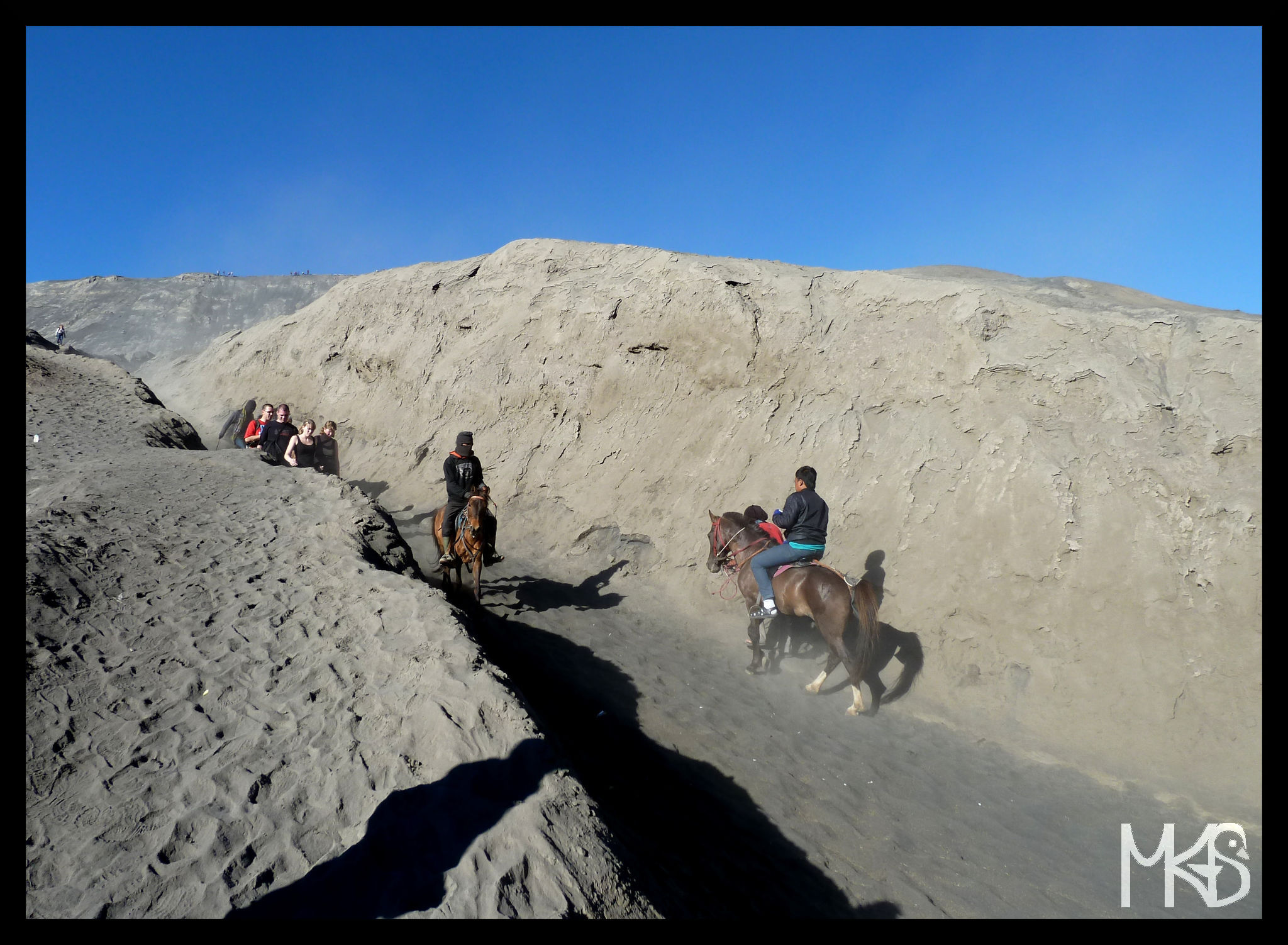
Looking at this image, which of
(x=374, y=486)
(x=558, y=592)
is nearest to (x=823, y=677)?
(x=558, y=592)

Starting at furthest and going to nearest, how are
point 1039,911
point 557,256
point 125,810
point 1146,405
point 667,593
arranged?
1. point 557,256
2. point 667,593
3. point 1146,405
4. point 1039,911
5. point 125,810

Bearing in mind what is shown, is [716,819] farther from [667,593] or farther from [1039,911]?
[667,593]

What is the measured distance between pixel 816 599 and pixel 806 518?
1.00 m

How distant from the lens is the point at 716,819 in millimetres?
5445

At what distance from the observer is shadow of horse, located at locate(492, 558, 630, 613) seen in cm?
1020

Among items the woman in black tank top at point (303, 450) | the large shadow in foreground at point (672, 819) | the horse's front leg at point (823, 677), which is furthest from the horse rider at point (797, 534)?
the woman in black tank top at point (303, 450)

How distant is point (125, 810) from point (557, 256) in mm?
13715

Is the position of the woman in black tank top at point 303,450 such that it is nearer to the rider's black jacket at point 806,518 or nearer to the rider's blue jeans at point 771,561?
the rider's blue jeans at point 771,561

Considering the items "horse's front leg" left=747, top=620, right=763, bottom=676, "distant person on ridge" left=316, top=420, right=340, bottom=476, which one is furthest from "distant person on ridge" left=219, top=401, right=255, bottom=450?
"horse's front leg" left=747, top=620, right=763, bottom=676

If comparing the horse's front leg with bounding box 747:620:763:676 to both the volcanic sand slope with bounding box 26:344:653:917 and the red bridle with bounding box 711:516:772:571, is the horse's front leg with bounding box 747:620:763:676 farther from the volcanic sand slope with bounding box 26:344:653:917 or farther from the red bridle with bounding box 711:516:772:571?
the volcanic sand slope with bounding box 26:344:653:917

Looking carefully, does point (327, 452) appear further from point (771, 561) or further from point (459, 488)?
point (771, 561)

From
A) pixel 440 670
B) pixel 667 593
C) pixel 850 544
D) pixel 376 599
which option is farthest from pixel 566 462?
pixel 440 670

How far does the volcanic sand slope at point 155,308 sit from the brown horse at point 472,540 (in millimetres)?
35746

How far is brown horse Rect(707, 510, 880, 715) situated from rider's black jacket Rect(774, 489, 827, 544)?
0.39 meters
